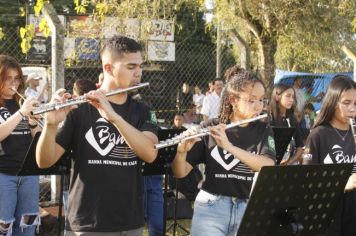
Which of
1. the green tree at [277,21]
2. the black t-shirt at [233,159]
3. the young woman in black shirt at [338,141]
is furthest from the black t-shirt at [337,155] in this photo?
the green tree at [277,21]

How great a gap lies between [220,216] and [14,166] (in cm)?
170

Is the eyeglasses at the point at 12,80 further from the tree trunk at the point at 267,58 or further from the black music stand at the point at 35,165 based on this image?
the tree trunk at the point at 267,58

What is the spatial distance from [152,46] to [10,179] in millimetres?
3244

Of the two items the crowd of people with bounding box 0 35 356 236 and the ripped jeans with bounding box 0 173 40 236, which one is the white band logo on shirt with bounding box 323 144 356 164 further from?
the ripped jeans with bounding box 0 173 40 236

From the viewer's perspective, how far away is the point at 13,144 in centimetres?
363

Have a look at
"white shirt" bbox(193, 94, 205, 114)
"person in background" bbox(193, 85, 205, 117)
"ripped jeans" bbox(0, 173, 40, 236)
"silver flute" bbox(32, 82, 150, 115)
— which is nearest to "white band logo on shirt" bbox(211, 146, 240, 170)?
"silver flute" bbox(32, 82, 150, 115)

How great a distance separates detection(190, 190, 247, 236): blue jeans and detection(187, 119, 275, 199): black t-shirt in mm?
40

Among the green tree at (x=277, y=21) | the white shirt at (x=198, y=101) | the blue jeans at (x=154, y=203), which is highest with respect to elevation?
the green tree at (x=277, y=21)

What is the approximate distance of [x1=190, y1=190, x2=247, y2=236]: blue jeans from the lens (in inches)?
107

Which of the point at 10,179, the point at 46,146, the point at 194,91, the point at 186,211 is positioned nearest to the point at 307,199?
the point at 46,146

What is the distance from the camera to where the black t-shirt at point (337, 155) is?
3.05m

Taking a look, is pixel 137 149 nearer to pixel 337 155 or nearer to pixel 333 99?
pixel 337 155

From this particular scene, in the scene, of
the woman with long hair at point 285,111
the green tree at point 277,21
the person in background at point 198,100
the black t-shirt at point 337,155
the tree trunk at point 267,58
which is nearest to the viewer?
the black t-shirt at point 337,155

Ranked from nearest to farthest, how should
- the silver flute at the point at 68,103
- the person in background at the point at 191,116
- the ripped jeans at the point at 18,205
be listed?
the silver flute at the point at 68,103
the ripped jeans at the point at 18,205
the person in background at the point at 191,116
